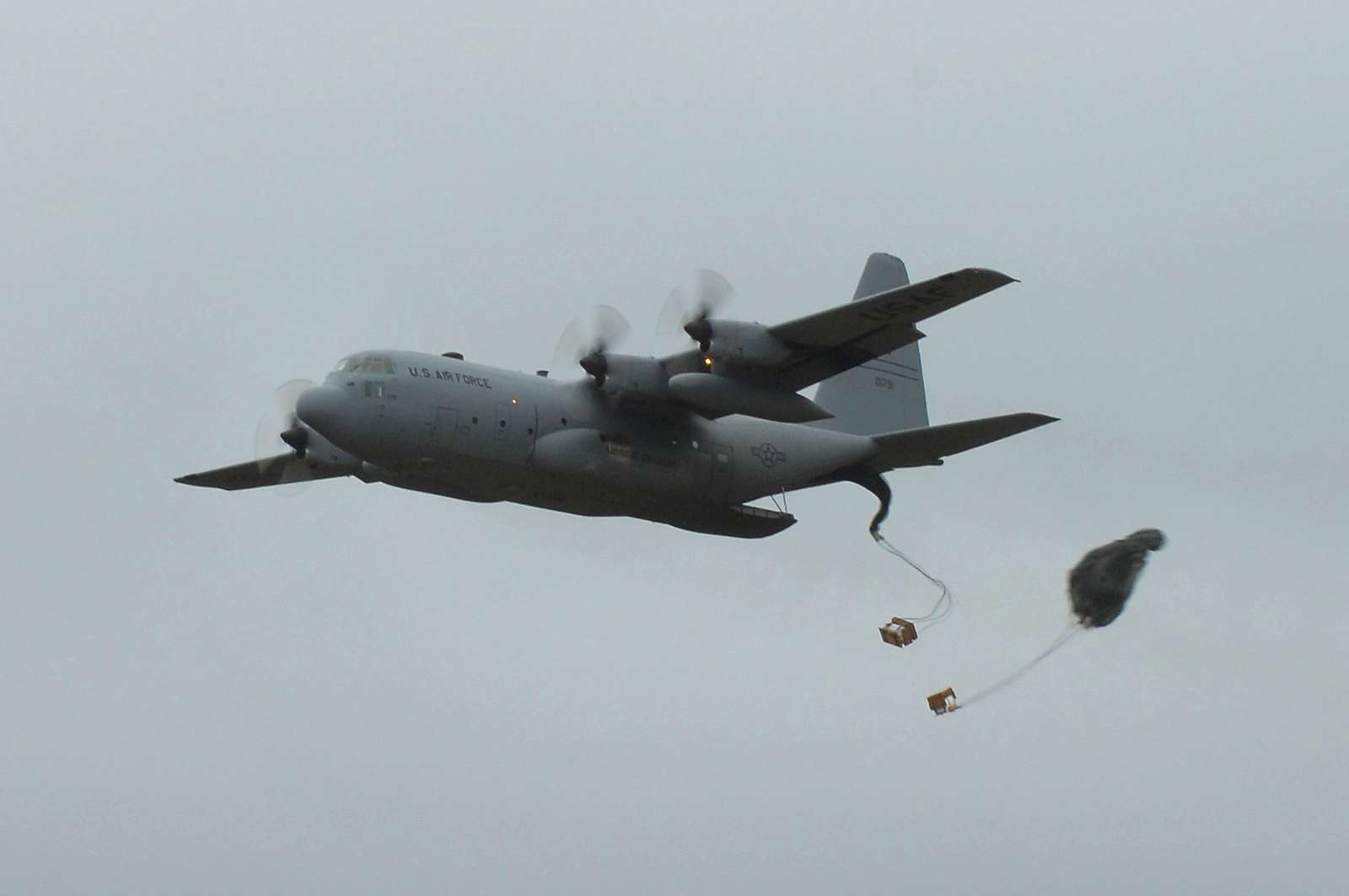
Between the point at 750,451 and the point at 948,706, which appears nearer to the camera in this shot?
the point at 948,706

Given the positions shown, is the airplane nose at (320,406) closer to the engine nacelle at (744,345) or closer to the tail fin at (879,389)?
the engine nacelle at (744,345)

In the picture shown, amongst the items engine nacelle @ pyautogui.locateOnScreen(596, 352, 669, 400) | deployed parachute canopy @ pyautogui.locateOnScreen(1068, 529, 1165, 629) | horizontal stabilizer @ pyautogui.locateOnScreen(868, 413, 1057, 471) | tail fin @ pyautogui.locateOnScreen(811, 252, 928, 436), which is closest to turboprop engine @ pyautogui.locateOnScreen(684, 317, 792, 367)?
engine nacelle @ pyautogui.locateOnScreen(596, 352, 669, 400)

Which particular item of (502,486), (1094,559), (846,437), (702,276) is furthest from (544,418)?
(1094,559)

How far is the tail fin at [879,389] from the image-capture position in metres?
40.4

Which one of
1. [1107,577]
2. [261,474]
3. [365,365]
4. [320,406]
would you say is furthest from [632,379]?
[1107,577]

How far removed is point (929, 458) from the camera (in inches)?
1524

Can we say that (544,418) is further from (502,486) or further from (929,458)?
(929,458)

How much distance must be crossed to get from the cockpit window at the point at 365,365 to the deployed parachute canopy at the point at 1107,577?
12679mm

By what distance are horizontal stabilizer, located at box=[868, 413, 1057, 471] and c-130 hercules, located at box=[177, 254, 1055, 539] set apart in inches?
1.4

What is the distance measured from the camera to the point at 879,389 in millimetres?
41000

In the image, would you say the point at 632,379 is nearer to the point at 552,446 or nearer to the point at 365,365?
the point at 552,446

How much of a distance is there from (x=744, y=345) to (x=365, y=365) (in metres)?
6.29

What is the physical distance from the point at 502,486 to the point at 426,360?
252 cm

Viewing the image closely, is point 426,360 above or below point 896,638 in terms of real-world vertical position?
above
